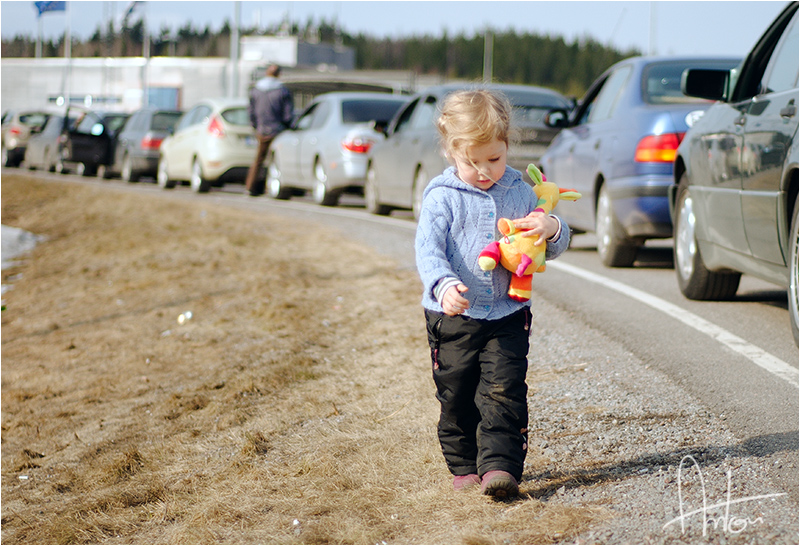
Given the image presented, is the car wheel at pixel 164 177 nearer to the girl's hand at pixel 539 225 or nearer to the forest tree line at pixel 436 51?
the girl's hand at pixel 539 225

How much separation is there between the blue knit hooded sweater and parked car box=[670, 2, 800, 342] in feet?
6.50

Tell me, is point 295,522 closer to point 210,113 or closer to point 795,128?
point 795,128

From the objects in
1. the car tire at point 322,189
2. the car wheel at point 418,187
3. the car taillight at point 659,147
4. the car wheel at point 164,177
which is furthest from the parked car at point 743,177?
the car wheel at point 164,177

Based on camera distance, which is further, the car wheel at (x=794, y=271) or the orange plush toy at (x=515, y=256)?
the car wheel at (x=794, y=271)

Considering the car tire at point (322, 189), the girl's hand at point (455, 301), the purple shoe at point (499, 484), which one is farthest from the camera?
the car tire at point (322, 189)

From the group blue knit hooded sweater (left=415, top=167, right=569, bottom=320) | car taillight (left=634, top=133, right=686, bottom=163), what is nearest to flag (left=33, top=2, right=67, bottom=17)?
car taillight (left=634, top=133, right=686, bottom=163)

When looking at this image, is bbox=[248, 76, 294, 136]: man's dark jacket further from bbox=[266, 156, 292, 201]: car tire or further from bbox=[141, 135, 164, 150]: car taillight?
bbox=[141, 135, 164, 150]: car taillight

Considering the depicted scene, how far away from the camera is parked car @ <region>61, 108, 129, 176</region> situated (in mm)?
22391

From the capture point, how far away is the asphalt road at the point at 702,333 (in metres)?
3.81

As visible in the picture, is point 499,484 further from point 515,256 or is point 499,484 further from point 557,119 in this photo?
point 557,119

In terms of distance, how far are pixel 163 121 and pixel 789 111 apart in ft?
55.4

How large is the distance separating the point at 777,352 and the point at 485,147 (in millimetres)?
2573

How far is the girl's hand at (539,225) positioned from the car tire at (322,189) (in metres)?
10.7

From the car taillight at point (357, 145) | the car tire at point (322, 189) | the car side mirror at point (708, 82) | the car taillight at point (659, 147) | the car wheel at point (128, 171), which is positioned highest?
the car side mirror at point (708, 82)
